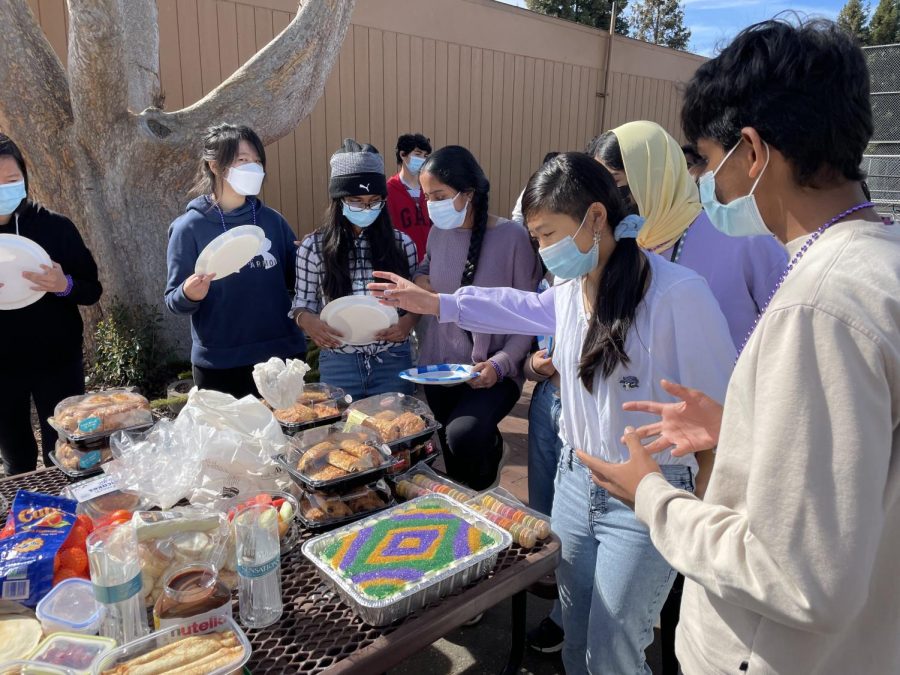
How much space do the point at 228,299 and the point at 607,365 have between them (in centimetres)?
189

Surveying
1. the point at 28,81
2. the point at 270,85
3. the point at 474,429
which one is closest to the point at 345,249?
the point at 474,429

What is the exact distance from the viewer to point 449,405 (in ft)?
8.94

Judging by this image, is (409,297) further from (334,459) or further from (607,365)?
(607,365)

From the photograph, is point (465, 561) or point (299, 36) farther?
point (299, 36)

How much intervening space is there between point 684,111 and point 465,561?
1096mm

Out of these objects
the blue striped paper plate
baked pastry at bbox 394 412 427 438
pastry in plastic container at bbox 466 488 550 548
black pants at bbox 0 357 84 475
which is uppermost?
the blue striped paper plate

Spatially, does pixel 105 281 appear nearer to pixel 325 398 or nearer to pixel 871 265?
pixel 325 398

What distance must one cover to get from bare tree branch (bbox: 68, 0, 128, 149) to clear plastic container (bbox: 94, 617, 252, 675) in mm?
4230

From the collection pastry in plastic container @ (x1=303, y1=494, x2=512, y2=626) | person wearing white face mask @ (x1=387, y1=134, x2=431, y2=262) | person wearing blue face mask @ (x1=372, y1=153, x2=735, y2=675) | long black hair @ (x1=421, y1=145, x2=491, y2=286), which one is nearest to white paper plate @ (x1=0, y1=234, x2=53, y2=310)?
long black hair @ (x1=421, y1=145, x2=491, y2=286)

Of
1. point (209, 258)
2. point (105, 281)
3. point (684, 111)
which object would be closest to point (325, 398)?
point (209, 258)

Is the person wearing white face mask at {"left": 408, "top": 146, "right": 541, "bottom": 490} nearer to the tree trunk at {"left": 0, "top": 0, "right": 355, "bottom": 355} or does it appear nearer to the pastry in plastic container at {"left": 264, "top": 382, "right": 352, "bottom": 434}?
the pastry in plastic container at {"left": 264, "top": 382, "right": 352, "bottom": 434}

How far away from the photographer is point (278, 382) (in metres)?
2.18

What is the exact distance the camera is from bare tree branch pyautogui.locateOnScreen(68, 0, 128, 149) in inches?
157

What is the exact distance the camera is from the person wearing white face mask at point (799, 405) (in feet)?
2.42
